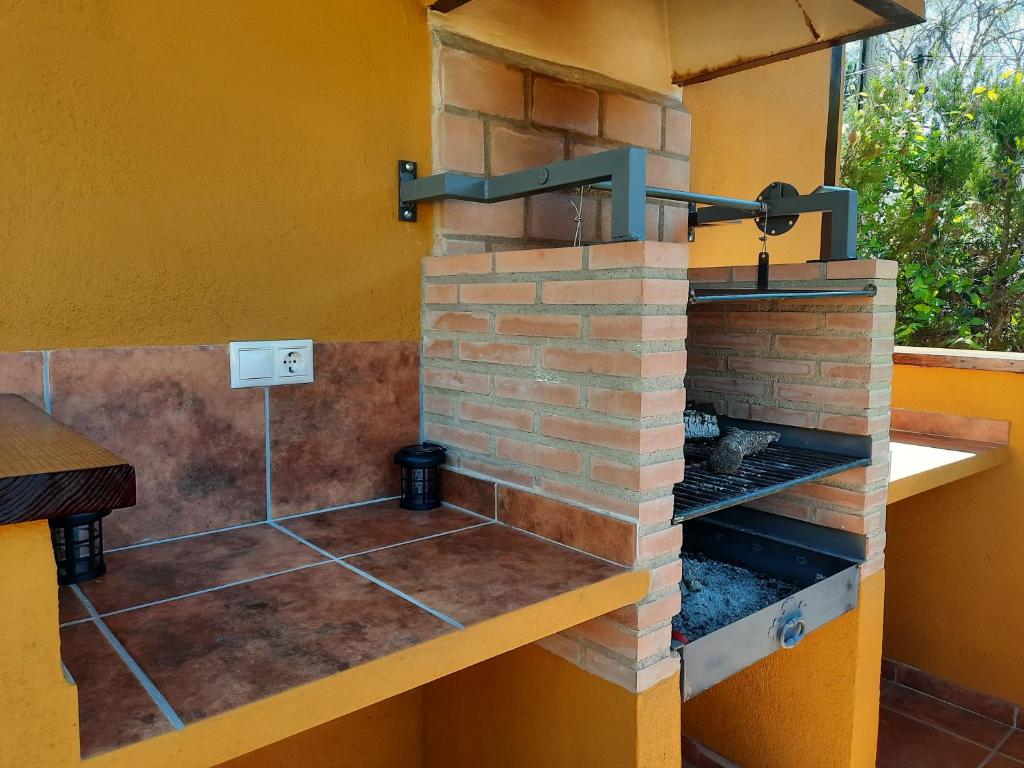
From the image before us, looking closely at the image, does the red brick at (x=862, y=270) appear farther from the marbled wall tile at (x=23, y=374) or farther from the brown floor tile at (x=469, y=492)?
the marbled wall tile at (x=23, y=374)

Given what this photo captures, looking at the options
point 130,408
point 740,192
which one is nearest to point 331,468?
point 130,408

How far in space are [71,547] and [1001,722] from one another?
2.96 m

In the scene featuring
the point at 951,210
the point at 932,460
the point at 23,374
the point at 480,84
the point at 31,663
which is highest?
the point at 951,210

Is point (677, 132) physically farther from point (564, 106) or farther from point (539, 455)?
point (539, 455)

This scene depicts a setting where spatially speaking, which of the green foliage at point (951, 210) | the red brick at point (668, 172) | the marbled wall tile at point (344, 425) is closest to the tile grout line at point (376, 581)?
the marbled wall tile at point (344, 425)

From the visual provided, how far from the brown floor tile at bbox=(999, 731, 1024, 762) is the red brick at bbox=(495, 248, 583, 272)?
2351 mm

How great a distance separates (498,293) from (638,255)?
0.38 metres

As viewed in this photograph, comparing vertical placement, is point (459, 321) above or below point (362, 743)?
above

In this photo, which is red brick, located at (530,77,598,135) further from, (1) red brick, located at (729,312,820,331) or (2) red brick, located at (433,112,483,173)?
(1) red brick, located at (729,312,820,331)

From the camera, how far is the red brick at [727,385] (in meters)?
2.14

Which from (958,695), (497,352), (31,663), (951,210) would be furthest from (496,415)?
(951,210)

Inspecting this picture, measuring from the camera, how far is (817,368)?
200cm

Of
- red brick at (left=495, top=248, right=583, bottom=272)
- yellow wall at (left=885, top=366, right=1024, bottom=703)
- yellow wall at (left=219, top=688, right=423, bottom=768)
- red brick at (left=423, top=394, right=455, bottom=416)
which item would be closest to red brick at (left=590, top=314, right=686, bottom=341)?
red brick at (left=495, top=248, right=583, bottom=272)

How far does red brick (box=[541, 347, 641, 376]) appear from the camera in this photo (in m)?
1.35
